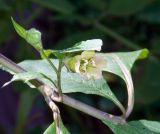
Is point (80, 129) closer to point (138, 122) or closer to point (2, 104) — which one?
point (2, 104)

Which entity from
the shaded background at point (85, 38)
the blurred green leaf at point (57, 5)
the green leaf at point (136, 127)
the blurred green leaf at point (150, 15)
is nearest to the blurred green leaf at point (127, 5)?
the shaded background at point (85, 38)

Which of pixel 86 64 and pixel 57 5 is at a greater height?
pixel 86 64

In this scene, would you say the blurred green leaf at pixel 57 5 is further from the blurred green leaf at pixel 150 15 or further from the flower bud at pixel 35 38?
the flower bud at pixel 35 38

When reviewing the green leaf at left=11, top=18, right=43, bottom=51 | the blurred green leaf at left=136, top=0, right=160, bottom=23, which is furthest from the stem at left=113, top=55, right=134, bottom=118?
the blurred green leaf at left=136, top=0, right=160, bottom=23

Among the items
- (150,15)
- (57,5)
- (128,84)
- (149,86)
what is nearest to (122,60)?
(128,84)

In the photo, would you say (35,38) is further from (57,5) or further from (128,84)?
(57,5)

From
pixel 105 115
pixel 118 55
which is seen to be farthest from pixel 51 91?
pixel 118 55
